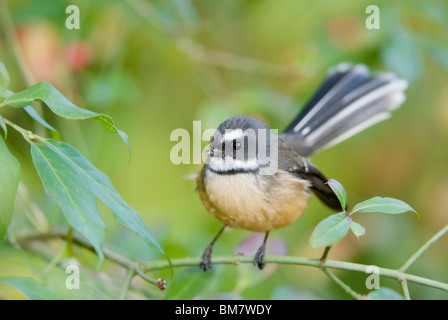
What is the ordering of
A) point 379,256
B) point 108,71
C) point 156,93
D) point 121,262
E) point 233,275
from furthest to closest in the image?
point 156,93 → point 379,256 → point 108,71 → point 233,275 → point 121,262

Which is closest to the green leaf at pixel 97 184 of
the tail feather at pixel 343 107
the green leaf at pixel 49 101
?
the green leaf at pixel 49 101

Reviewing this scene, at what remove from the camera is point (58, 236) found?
9.29ft

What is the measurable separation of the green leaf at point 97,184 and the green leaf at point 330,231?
19.1 inches

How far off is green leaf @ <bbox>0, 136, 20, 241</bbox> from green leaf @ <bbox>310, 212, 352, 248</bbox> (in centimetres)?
91

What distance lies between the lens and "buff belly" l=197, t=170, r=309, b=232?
2.90 m

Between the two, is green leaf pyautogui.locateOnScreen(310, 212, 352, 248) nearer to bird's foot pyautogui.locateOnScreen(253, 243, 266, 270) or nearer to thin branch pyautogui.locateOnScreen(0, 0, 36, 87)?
bird's foot pyautogui.locateOnScreen(253, 243, 266, 270)

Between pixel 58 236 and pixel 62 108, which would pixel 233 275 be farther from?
pixel 62 108

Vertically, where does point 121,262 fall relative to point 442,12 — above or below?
below

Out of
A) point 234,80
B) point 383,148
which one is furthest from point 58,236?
point 383,148

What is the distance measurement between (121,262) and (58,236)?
50 cm

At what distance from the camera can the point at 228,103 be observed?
4172 mm

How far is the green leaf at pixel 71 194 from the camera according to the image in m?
1.72
